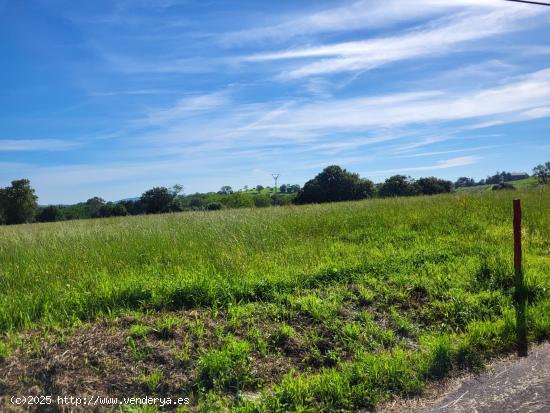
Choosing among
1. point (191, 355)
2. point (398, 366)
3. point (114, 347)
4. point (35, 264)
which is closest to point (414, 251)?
point (398, 366)

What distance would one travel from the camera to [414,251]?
26.0 feet

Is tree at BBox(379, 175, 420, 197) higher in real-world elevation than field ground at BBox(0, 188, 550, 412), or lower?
higher

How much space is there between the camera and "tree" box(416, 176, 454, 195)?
2307 inches

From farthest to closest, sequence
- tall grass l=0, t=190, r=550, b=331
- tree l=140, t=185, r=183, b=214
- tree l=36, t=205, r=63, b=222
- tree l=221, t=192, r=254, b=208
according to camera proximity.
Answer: tree l=221, t=192, r=254, b=208 < tree l=36, t=205, r=63, b=222 < tree l=140, t=185, r=183, b=214 < tall grass l=0, t=190, r=550, b=331

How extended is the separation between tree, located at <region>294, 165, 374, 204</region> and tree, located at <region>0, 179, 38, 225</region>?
39699mm

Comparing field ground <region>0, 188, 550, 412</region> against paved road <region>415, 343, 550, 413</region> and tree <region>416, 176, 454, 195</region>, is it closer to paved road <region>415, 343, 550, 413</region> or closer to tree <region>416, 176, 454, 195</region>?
paved road <region>415, 343, 550, 413</region>

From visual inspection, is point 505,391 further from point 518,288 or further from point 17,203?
point 17,203

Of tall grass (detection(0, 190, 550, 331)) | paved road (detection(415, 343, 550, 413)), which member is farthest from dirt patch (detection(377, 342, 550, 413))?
tall grass (detection(0, 190, 550, 331))

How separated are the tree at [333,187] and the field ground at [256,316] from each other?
1908 inches

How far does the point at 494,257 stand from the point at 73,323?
673 cm

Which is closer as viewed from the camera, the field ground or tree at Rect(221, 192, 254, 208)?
the field ground

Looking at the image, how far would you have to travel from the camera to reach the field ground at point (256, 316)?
364 centimetres

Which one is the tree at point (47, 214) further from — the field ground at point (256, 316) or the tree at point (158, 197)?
the field ground at point (256, 316)

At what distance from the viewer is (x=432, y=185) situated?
60750mm
